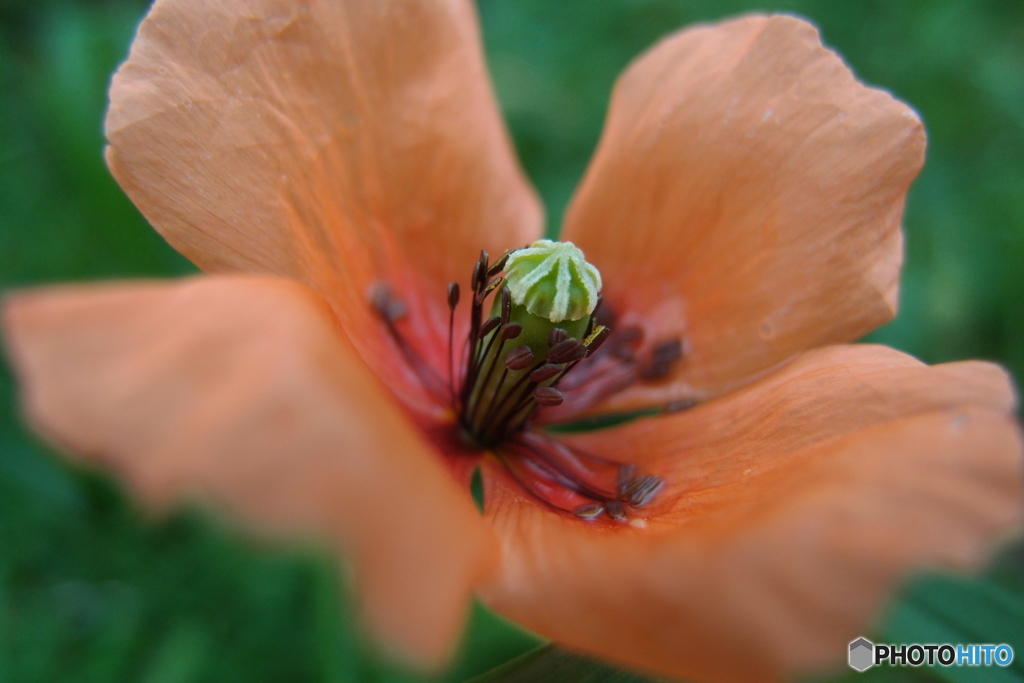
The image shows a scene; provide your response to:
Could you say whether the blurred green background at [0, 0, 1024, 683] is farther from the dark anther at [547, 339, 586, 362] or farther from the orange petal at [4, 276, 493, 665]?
the orange petal at [4, 276, 493, 665]

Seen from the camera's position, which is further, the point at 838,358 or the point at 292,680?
the point at 292,680

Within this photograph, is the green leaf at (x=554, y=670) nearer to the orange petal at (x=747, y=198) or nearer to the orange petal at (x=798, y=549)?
the orange petal at (x=798, y=549)

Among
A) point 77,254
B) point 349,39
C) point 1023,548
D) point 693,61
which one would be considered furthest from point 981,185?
point 77,254

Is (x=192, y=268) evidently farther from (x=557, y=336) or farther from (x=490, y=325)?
(x=557, y=336)

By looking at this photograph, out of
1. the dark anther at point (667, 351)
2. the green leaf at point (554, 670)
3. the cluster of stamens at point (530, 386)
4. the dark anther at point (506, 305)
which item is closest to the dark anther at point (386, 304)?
the cluster of stamens at point (530, 386)

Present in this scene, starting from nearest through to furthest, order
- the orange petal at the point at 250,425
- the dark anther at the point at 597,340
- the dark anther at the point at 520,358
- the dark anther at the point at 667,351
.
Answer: the orange petal at the point at 250,425 < the dark anther at the point at 520,358 < the dark anther at the point at 597,340 < the dark anther at the point at 667,351

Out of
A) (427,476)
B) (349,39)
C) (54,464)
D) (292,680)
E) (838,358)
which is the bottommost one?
(292,680)

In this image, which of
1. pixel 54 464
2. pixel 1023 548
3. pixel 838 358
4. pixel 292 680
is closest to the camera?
pixel 838 358

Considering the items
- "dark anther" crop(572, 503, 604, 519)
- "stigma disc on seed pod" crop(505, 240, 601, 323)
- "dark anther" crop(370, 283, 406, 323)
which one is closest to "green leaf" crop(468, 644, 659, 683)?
"dark anther" crop(572, 503, 604, 519)

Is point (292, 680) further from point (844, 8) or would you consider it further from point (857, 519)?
point (844, 8)
